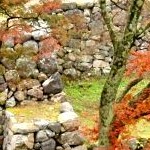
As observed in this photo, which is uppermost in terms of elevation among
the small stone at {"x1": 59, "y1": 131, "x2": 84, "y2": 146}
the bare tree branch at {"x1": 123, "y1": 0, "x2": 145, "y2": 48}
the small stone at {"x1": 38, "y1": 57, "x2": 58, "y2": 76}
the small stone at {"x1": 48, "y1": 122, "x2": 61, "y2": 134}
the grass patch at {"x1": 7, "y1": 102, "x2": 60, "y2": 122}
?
the bare tree branch at {"x1": 123, "y1": 0, "x2": 145, "y2": 48}

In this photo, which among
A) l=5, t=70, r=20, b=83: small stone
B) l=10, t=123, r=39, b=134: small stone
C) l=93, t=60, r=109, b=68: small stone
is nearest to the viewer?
l=10, t=123, r=39, b=134: small stone

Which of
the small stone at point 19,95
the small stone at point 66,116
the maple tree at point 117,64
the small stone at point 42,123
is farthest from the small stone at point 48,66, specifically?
the maple tree at point 117,64

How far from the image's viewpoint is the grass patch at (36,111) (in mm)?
14750

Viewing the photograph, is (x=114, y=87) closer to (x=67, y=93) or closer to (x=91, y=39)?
(x=67, y=93)

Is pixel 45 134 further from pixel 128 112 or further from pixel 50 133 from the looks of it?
pixel 128 112

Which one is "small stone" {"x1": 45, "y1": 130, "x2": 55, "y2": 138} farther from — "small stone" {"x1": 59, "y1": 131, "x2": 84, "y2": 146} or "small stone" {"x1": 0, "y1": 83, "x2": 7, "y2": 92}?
"small stone" {"x1": 0, "y1": 83, "x2": 7, "y2": 92}

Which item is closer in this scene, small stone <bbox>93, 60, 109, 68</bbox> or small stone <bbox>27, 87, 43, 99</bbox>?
small stone <bbox>27, 87, 43, 99</bbox>

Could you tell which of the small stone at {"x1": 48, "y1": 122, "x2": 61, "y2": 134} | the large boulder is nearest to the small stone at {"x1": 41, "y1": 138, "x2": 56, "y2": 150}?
the small stone at {"x1": 48, "y1": 122, "x2": 61, "y2": 134}

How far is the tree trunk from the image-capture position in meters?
10.4

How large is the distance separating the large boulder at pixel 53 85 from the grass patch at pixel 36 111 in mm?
455

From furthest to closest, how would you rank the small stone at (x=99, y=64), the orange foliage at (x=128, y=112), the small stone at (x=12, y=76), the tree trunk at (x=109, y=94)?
the small stone at (x=99, y=64), the small stone at (x=12, y=76), the orange foliage at (x=128, y=112), the tree trunk at (x=109, y=94)

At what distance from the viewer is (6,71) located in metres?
15.8

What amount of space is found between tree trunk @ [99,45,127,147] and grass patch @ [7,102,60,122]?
4.05 metres

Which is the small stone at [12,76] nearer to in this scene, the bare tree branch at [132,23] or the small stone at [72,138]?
the small stone at [72,138]
